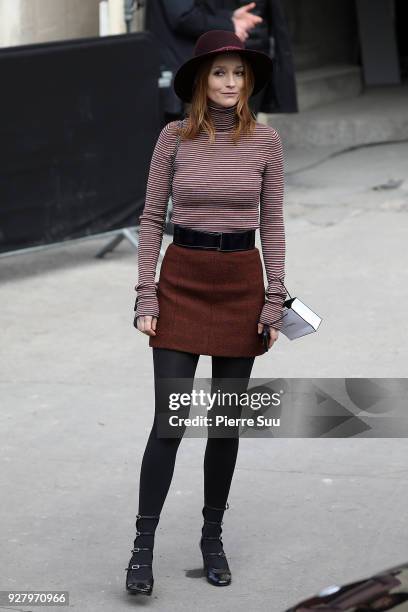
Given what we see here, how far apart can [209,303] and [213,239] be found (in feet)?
0.73

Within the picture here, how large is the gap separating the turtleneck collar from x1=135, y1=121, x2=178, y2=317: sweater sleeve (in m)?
0.14

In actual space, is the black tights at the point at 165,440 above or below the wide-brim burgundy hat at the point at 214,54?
below

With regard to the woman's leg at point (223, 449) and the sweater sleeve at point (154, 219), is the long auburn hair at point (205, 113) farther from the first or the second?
the woman's leg at point (223, 449)

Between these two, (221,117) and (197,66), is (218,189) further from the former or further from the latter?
(197,66)

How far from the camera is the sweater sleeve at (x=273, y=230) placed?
15.5ft

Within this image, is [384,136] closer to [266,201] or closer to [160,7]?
[160,7]

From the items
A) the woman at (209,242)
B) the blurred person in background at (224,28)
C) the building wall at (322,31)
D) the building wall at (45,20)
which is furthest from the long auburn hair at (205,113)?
the building wall at (322,31)

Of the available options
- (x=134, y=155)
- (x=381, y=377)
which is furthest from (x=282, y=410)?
(x=134, y=155)

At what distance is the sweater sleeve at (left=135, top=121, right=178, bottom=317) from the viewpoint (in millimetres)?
4695

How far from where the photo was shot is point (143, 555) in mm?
4723

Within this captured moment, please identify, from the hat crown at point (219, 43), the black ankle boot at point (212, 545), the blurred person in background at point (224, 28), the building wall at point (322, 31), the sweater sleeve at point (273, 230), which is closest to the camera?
the hat crown at point (219, 43)

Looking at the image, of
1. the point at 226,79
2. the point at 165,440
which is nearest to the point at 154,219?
the point at 226,79

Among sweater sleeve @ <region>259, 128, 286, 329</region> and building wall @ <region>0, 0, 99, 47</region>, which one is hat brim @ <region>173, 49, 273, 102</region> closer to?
sweater sleeve @ <region>259, 128, 286, 329</region>

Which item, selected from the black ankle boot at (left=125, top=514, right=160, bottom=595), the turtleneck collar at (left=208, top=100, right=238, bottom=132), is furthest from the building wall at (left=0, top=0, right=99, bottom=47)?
the black ankle boot at (left=125, top=514, right=160, bottom=595)
